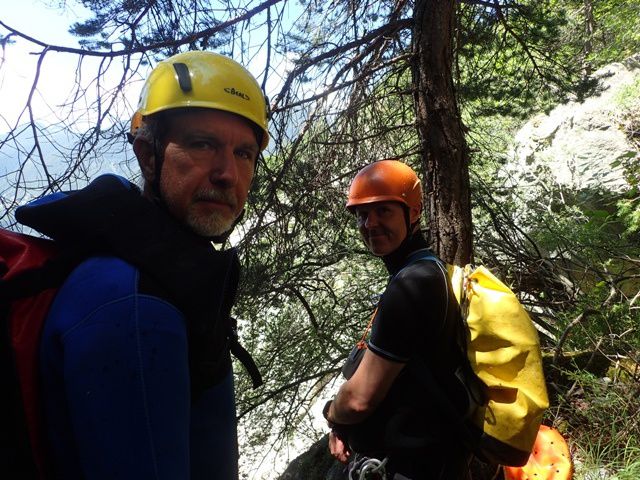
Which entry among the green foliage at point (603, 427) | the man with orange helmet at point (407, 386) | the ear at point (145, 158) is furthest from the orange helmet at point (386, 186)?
the green foliage at point (603, 427)

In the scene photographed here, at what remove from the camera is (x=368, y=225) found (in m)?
2.23

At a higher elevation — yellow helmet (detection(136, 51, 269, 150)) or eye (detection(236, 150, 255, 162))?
yellow helmet (detection(136, 51, 269, 150))

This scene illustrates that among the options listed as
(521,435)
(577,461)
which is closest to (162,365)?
(521,435)

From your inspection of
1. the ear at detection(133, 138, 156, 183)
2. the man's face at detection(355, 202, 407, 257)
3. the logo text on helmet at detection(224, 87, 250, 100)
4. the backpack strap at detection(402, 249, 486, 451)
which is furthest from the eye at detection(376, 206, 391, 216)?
the ear at detection(133, 138, 156, 183)

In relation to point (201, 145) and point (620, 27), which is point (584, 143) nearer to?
point (620, 27)

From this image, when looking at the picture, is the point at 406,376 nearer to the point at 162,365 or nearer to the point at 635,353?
the point at 162,365

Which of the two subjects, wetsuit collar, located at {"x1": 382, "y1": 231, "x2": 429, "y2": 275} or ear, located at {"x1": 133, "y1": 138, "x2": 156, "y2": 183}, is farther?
wetsuit collar, located at {"x1": 382, "y1": 231, "x2": 429, "y2": 275}

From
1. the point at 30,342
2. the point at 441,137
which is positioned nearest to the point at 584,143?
the point at 441,137

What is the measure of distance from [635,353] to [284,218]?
124 inches

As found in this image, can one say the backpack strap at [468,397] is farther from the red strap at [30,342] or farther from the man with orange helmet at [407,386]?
the red strap at [30,342]

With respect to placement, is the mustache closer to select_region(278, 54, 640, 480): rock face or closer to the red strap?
the red strap

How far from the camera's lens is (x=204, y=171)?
1187mm

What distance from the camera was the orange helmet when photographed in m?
2.21

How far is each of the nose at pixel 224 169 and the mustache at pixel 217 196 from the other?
0.03 metres
